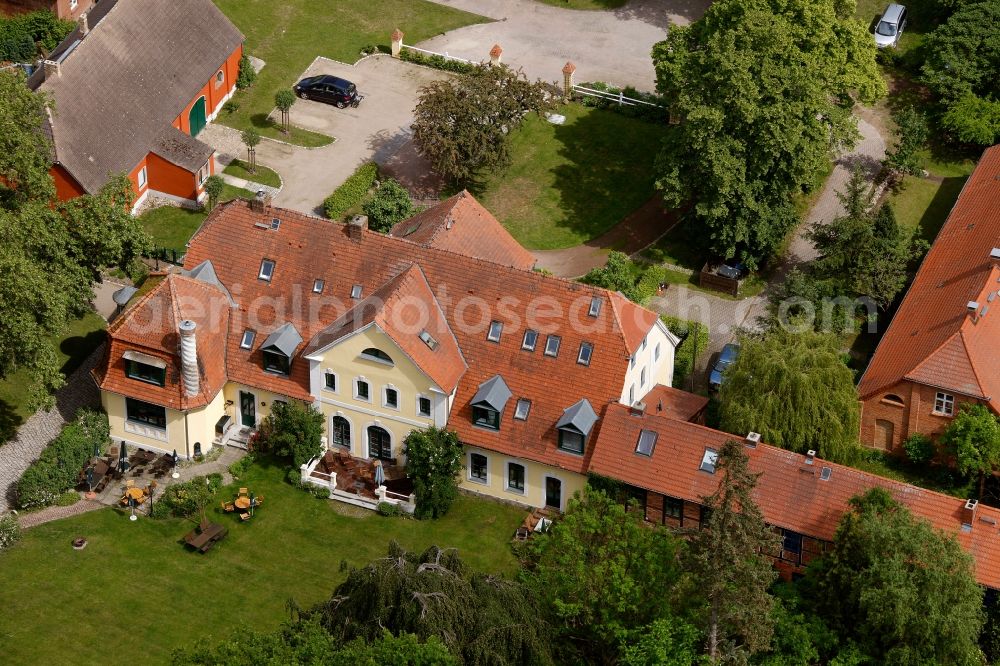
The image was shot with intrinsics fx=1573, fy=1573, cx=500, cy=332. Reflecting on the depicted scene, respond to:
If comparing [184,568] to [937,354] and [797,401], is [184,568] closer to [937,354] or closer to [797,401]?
[797,401]

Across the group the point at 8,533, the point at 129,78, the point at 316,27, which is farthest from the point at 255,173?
the point at 8,533

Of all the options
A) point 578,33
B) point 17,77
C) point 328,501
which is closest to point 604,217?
point 578,33

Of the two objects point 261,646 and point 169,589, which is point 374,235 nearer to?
point 169,589

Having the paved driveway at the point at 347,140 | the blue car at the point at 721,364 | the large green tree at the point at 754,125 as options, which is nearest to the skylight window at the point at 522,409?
the blue car at the point at 721,364

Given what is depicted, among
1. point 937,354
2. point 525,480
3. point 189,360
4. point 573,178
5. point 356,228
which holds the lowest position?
point 525,480

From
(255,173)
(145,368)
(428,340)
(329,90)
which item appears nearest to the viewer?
(428,340)

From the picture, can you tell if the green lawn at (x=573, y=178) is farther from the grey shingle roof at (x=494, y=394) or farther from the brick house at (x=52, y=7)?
the brick house at (x=52, y=7)
